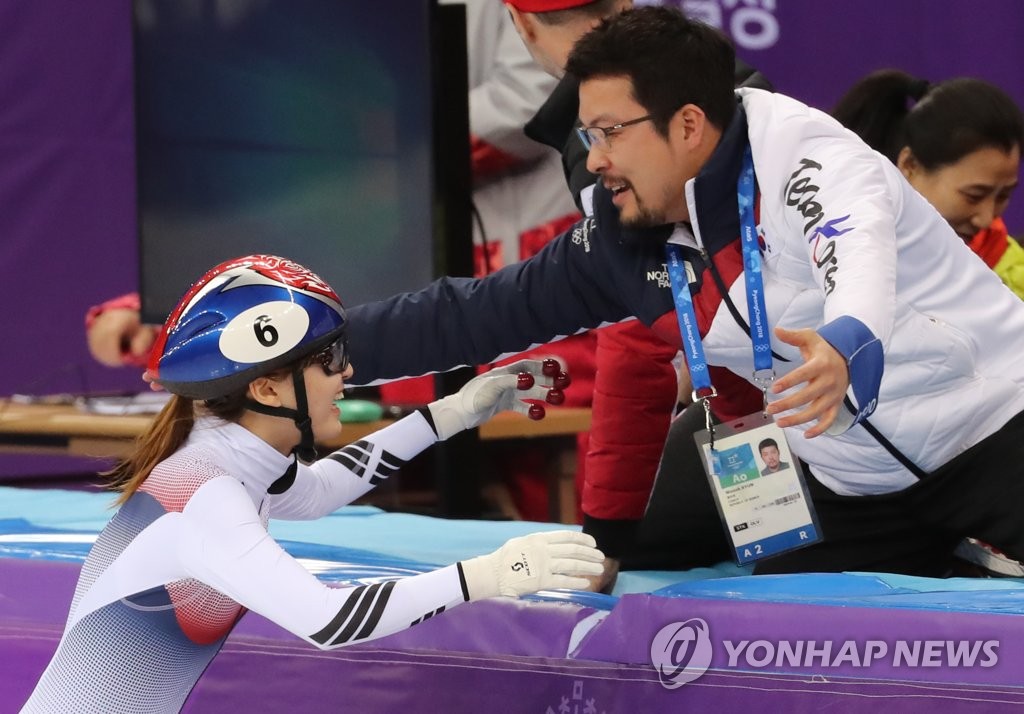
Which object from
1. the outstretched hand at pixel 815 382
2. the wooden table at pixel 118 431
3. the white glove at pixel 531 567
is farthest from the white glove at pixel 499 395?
the wooden table at pixel 118 431

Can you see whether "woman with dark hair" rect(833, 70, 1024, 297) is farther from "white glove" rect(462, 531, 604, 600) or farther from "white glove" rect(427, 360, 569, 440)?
"white glove" rect(462, 531, 604, 600)

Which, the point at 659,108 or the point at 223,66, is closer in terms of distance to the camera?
the point at 659,108

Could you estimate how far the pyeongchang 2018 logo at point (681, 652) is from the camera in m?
1.85

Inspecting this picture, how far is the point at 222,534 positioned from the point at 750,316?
2.52 feet

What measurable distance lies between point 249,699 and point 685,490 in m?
0.80

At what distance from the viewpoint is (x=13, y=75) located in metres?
5.02

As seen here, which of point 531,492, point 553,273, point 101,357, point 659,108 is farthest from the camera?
point 531,492

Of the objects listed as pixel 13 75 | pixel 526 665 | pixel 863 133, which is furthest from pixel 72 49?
pixel 526 665

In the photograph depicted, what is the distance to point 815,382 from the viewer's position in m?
1.57

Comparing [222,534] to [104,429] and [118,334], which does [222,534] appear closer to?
[104,429]

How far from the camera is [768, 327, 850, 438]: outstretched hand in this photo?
156cm

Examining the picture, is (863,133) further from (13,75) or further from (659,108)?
(13,75)

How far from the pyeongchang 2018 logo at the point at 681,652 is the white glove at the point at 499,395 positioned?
48 centimetres

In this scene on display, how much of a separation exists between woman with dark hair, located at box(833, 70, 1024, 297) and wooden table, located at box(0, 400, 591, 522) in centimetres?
127
